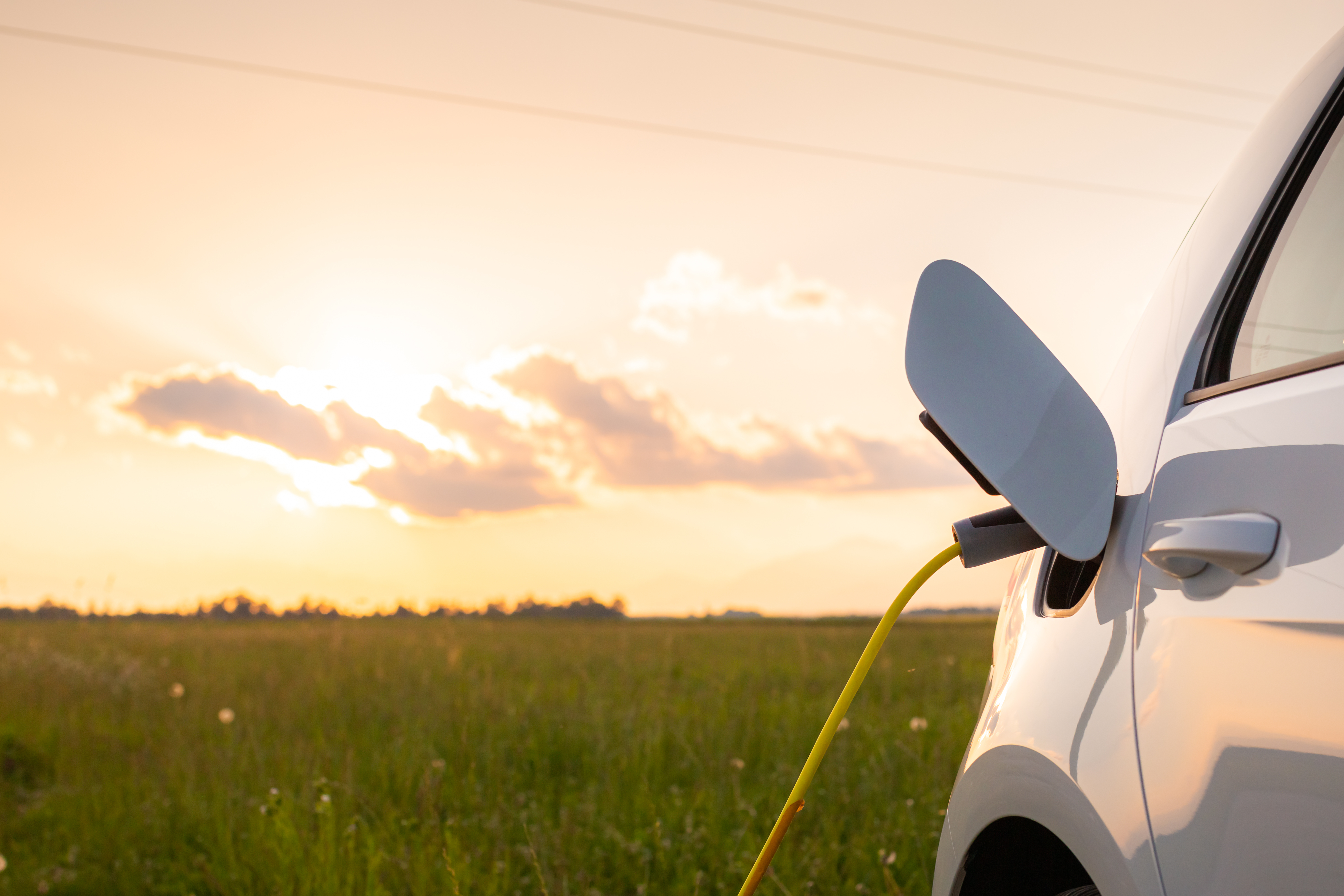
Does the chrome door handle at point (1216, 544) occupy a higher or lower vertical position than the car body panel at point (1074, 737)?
higher

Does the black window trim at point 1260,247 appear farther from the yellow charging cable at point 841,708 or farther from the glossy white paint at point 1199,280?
the yellow charging cable at point 841,708

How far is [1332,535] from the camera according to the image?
776 mm

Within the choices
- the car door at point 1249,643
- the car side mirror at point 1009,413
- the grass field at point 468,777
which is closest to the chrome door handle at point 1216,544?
the car door at point 1249,643

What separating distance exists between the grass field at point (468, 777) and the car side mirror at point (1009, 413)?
2.12m

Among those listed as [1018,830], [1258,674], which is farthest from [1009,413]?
[1018,830]

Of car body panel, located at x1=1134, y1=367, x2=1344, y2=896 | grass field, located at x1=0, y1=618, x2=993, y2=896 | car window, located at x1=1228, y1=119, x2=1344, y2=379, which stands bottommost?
grass field, located at x1=0, y1=618, x2=993, y2=896

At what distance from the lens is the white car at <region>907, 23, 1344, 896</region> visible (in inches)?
30.8

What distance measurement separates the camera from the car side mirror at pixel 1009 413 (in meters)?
1.04

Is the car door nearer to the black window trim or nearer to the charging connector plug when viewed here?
the black window trim

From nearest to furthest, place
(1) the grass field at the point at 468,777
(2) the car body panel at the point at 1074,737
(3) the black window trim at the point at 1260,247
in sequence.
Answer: (2) the car body panel at the point at 1074,737
(3) the black window trim at the point at 1260,247
(1) the grass field at the point at 468,777

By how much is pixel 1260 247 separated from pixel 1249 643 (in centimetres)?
63

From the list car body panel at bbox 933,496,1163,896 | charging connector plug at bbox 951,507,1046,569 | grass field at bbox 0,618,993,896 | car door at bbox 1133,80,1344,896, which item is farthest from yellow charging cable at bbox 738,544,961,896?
grass field at bbox 0,618,993,896

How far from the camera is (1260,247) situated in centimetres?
118

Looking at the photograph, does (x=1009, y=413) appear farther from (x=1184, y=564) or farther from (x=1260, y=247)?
(x=1260, y=247)
